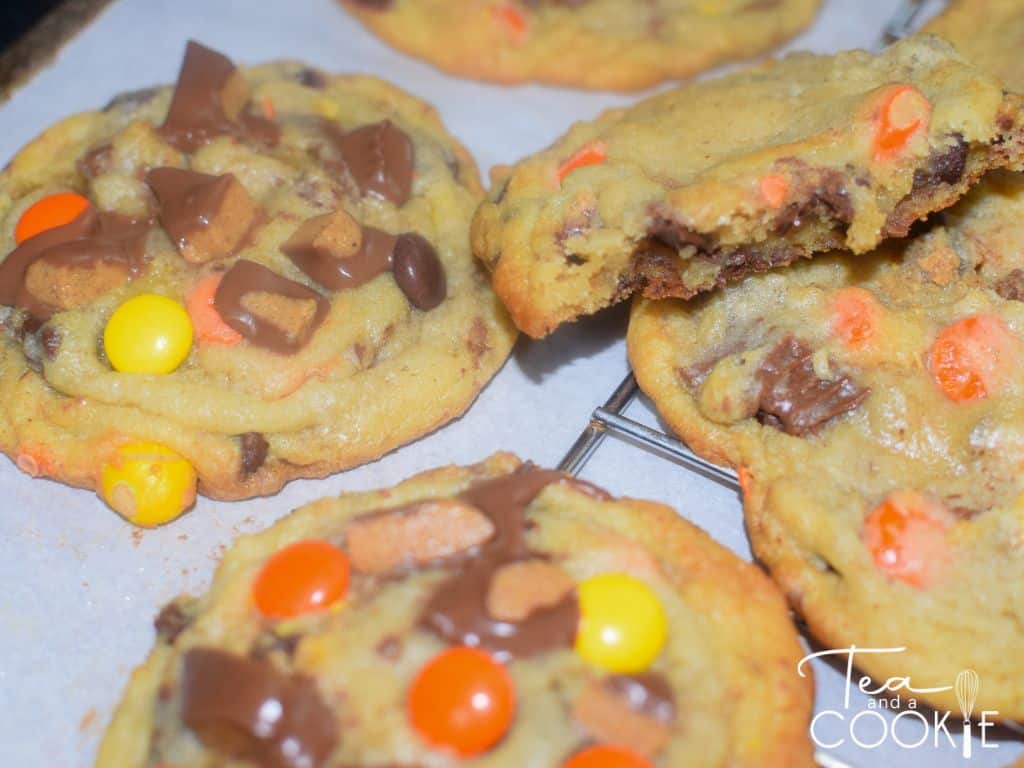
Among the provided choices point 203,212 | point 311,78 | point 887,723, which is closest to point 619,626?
point 887,723

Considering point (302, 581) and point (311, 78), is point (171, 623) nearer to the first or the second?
point (302, 581)

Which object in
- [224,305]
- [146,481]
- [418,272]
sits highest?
[418,272]

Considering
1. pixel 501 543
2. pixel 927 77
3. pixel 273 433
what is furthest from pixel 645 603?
pixel 927 77

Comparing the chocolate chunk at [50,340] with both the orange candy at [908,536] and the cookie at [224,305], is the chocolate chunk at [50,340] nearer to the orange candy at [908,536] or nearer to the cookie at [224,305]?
the cookie at [224,305]

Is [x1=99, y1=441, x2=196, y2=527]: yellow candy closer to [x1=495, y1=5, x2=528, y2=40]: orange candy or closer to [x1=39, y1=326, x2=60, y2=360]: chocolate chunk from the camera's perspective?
[x1=39, y1=326, x2=60, y2=360]: chocolate chunk

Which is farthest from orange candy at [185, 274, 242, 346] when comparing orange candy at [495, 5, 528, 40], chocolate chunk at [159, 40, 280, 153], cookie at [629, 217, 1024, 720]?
orange candy at [495, 5, 528, 40]

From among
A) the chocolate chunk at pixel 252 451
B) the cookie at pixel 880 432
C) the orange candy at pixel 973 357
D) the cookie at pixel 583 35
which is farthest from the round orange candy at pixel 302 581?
the cookie at pixel 583 35

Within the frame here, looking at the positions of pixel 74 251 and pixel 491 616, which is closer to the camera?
pixel 491 616
